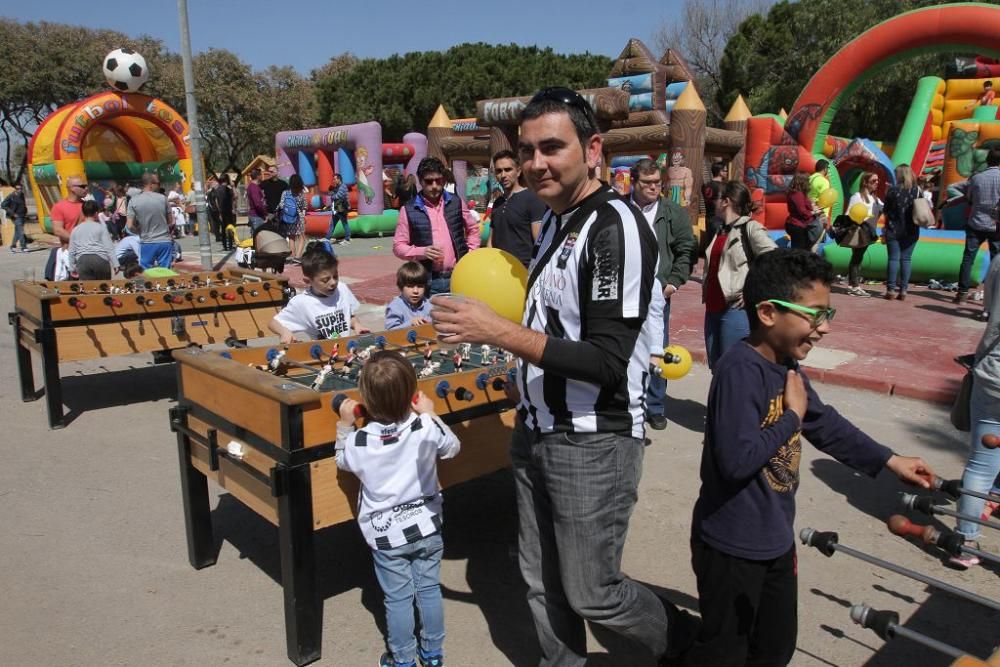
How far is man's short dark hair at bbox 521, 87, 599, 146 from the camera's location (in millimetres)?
2096

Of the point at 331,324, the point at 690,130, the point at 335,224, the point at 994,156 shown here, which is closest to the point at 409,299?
the point at 331,324

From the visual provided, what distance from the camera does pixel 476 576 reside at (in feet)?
11.5

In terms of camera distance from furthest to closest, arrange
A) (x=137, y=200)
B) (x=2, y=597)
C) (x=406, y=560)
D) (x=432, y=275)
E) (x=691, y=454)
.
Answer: (x=137, y=200) → (x=432, y=275) → (x=691, y=454) → (x=2, y=597) → (x=406, y=560)

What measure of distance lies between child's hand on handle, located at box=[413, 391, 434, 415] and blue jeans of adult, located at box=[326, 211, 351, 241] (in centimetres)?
1709

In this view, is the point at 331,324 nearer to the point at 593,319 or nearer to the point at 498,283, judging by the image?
the point at 498,283

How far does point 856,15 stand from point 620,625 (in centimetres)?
3140

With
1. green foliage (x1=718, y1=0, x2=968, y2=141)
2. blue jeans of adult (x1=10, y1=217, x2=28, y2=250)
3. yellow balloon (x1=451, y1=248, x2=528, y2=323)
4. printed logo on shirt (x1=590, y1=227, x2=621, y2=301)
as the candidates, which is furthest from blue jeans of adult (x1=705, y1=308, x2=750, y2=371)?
green foliage (x1=718, y1=0, x2=968, y2=141)

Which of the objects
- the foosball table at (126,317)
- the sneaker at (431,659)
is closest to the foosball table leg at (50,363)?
the foosball table at (126,317)

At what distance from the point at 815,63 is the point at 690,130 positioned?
18.4 metres

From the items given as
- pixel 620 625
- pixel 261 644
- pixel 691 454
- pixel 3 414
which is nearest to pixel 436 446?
pixel 620 625

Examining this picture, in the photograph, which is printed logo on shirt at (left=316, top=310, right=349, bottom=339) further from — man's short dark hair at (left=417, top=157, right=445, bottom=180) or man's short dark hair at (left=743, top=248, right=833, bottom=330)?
man's short dark hair at (left=743, top=248, right=833, bottom=330)

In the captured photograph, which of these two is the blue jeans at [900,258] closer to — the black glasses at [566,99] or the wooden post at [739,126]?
the wooden post at [739,126]

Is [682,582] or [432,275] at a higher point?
[432,275]

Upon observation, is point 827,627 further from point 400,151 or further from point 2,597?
point 400,151
